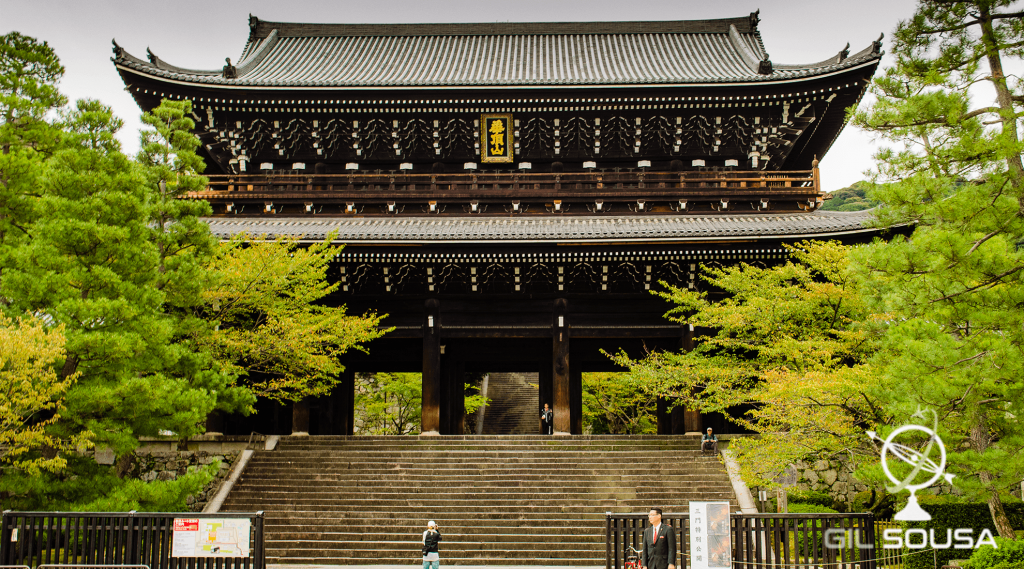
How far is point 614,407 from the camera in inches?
1078

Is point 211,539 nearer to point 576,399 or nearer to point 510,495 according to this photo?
point 510,495

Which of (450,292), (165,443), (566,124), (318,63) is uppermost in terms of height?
(318,63)

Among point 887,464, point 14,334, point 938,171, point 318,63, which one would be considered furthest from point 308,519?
point 318,63

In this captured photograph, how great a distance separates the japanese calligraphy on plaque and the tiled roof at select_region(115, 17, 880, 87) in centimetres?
217

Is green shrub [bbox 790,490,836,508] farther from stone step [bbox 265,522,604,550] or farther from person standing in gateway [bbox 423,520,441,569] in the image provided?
person standing in gateway [bbox 423,520,441,569]

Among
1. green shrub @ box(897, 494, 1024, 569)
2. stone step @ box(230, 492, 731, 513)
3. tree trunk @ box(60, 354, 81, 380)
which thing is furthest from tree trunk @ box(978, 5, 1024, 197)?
tree trunk @ box(60, 354, 81, 380)

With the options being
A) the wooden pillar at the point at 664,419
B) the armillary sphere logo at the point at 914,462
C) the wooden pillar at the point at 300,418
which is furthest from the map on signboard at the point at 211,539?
the wooden pillar at the point at 664,419

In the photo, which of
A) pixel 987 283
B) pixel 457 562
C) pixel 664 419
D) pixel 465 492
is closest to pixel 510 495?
pixel 465 492

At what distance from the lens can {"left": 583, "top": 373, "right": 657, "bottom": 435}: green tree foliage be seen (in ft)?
82.2

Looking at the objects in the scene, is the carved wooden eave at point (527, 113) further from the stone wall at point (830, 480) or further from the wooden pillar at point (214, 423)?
the stone wall at point (830, 480)

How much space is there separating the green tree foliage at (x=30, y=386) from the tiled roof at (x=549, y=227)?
6.44 meters

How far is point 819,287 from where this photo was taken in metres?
12.9

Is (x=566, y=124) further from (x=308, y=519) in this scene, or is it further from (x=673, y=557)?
(x=673, y=557)

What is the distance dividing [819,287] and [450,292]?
8.79 metres
